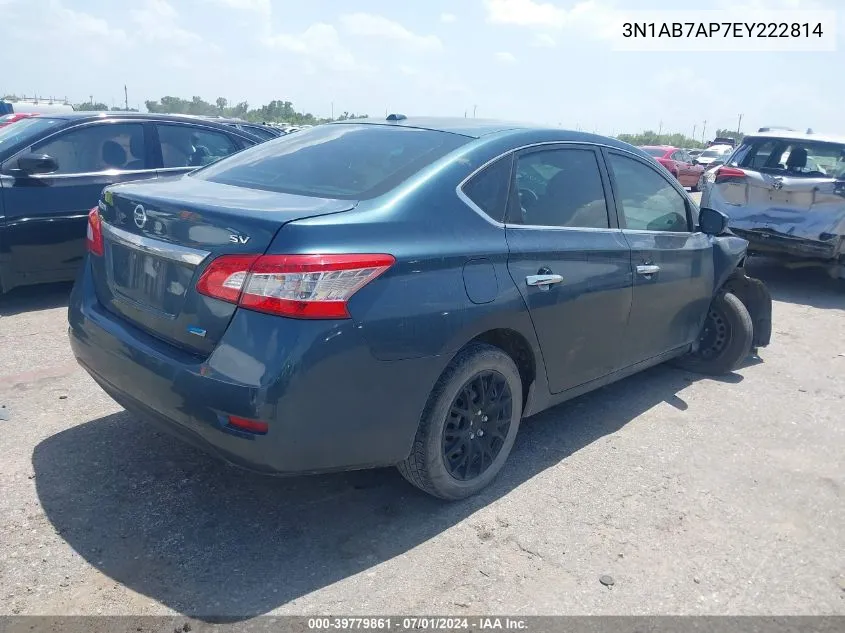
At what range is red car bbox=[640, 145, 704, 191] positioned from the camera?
22109mm

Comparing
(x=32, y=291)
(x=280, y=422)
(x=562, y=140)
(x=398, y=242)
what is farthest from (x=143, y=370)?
(x=32, y=291)

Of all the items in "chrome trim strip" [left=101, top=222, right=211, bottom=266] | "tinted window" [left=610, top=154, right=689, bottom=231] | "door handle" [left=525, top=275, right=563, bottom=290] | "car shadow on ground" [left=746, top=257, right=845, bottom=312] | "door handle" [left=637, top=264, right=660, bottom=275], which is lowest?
"car shadow on ground" [left=746, top=257, right=845, bottom=312]

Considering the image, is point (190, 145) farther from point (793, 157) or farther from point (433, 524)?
point (793, 157)

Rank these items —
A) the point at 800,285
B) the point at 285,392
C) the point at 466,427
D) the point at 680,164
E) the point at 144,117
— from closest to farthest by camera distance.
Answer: the point at 285,392, the point at 466,427, the point at 144,117, the point at 800,285, the point at 680,164

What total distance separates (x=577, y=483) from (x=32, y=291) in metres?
5.48

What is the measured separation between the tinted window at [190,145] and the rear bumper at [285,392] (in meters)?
4.29

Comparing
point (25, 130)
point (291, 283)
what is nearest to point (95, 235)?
point (291, 283)

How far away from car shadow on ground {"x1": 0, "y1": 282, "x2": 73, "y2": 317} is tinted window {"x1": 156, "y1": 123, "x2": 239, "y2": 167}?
1533 millimetres

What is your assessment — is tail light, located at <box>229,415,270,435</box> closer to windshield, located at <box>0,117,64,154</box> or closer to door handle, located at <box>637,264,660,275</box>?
door handle, located at <box>637,264,660,275</box>

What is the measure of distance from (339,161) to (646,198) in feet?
6.65

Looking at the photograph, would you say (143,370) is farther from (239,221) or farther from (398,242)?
(398,242)

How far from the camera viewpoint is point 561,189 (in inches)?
147

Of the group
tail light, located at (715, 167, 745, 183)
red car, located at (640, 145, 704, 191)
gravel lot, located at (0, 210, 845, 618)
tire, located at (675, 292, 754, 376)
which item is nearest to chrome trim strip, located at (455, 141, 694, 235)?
gravel lot, located at (0, 210, 845, 618)

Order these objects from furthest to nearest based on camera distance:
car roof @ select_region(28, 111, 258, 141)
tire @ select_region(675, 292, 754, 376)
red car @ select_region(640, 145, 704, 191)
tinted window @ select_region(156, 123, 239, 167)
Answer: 1. red car @ select_region(640, 145, 704, 191)
2. tinted window @ select_region(156, 123, 239, 167)
3. car roof @ select_region(28, 111, 258, 141)
4. tire @ select_region(675, 292, 754, 376)
